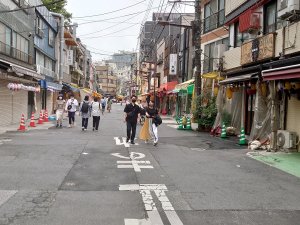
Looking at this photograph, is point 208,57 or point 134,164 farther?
point 208,57

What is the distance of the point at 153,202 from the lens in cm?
673

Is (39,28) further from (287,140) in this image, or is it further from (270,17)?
(287,140)

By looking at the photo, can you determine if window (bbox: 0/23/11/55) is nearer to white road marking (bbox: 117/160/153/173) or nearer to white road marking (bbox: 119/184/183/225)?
white road marking (bbox: 117/160/153/173)

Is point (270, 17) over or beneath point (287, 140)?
over

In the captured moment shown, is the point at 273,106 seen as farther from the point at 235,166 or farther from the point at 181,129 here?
the point at 181,129

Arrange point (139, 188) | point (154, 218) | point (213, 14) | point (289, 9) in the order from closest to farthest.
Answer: point (154, 218)
point (139, 188)
point (289, 9)
point (213, 14)

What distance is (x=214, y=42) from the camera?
2702 centimetres

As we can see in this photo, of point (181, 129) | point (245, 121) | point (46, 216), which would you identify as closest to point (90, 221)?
point (46, 216)

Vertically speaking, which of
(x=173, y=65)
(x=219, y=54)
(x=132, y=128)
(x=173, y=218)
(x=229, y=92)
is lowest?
(x=173, y=218)

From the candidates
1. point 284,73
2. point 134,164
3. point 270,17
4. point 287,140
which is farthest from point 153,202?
point 270,17

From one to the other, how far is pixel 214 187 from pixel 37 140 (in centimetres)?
918

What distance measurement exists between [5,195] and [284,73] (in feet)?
27.8

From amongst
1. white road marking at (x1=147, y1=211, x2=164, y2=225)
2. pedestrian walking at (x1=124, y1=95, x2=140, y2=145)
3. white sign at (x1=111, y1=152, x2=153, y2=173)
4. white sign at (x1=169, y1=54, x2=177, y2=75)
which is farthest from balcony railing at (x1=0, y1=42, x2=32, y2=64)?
white road marking at (x1=147, y1=211, x2=164, y2=225)

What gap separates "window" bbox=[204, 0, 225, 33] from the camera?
86.6ft
